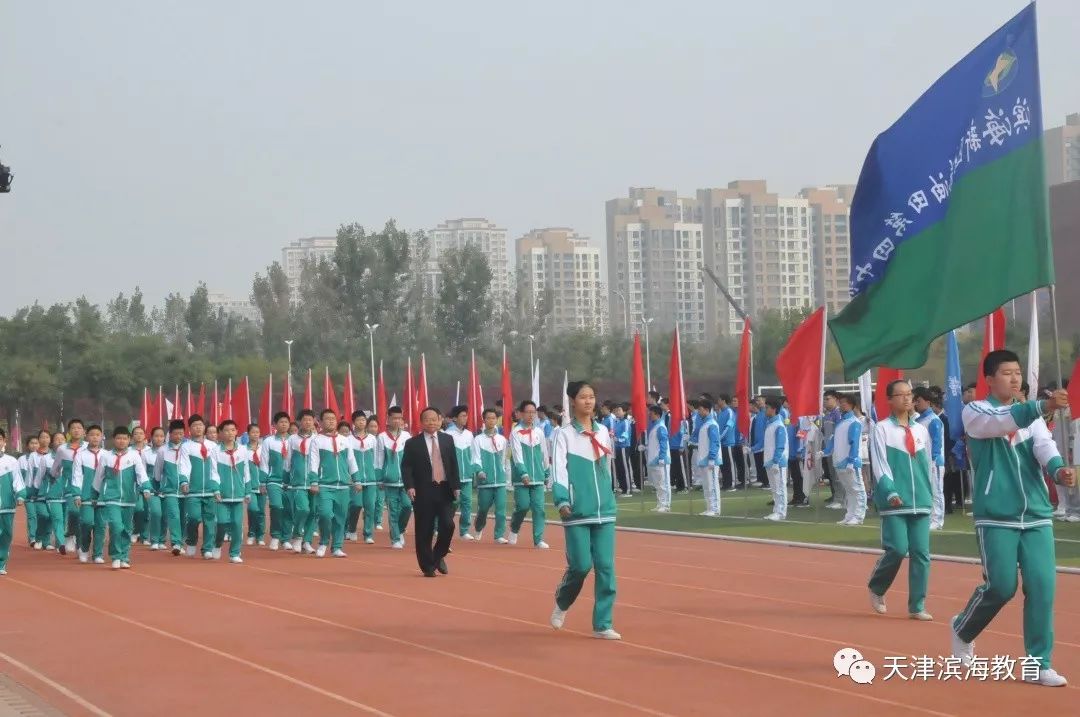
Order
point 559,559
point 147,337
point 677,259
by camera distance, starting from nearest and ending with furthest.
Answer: point 559,559, point 147,337, point 677,259

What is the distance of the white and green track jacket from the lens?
8.68m

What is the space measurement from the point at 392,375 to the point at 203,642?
62.2 meters

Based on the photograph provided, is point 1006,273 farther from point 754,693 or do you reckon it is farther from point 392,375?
point 392,375

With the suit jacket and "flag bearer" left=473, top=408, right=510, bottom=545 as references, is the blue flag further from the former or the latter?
the suit jacket

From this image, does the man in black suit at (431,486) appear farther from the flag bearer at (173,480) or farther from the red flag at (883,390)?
the red flag at (883,390)

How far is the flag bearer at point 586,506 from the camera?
37.2 ft

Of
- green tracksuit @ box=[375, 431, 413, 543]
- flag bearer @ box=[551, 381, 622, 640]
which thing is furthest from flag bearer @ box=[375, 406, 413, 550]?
flag bearer @ box=[551, 381, 622, 640]

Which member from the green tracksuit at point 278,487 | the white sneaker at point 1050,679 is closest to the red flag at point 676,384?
the green tracksuit at point 278,487

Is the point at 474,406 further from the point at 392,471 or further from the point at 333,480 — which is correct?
the point at 333,480

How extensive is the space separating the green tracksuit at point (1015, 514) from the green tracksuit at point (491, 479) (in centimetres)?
1171

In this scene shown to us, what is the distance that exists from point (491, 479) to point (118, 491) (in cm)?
508

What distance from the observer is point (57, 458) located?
2136 centimetres

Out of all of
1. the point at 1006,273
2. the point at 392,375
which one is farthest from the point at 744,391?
the point at 392,375

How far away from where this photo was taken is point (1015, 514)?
342 inches
